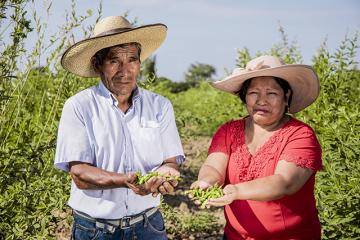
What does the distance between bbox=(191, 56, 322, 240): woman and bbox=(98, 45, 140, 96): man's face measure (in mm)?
510

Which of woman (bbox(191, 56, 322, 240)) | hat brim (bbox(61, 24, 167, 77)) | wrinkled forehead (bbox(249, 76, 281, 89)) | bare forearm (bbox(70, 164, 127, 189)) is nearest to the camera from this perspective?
bare forearm (bbox(70, 164, 127, 189))

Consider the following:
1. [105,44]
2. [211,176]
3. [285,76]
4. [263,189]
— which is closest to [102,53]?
[105,44]

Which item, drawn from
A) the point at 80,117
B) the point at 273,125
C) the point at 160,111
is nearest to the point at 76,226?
the point at 80,117

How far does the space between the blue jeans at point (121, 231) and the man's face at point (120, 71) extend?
2.05 ft

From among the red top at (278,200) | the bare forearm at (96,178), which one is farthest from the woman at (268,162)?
the bare forearm at (96,178)

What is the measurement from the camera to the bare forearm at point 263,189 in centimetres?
218

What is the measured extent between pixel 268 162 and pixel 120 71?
83 cm

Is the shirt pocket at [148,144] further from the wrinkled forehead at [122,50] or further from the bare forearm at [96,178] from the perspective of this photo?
the wrinkled forehead at [122,50]

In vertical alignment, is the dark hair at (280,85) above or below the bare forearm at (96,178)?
above

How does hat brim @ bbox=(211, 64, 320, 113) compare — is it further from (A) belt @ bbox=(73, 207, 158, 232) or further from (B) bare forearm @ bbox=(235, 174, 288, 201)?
(A) belt @ bbox=(73, 207, 158, 232)

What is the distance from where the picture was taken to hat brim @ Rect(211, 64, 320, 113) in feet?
7.91

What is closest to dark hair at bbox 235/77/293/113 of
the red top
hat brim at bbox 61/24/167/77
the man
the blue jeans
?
the red top

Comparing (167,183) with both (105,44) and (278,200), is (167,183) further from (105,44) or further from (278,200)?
(105,44)

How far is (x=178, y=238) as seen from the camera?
5.01 metres
